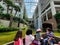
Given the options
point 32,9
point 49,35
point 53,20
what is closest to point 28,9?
point 32,9

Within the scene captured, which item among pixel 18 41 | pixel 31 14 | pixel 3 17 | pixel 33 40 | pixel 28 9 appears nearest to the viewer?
pixel 18 41

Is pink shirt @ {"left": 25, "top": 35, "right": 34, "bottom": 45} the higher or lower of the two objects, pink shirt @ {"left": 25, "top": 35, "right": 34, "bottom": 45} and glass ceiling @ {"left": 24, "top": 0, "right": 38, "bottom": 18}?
the lower

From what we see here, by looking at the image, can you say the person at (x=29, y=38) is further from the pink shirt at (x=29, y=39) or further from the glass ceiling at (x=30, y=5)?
the glass ceiling at (x=30, y=5)

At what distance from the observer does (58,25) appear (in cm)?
3231

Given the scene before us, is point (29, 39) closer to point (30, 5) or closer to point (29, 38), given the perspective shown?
point (29, 38)

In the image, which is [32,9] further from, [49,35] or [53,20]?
[49,35]

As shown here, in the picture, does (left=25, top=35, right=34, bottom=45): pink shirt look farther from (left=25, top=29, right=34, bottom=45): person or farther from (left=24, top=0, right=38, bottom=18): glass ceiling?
(left=24, top=0, right=38, bottom=18): glass ceiling

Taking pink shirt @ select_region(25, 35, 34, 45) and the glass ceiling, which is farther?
the glass ceiling

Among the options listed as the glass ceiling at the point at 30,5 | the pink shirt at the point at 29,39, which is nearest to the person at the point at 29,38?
the pink shirt at the point at 29,39

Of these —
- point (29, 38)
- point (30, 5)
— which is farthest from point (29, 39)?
point (30, 5)

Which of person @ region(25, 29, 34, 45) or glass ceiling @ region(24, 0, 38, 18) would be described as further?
glass ceiling @ region(24, 0, 38, 18)

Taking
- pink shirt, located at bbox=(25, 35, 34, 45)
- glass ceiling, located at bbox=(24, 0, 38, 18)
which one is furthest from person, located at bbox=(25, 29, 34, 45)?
glass ceiling, located at bbox=(24, 0, 38, 18)

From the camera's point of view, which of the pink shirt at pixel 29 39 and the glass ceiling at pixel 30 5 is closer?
the pink shirt at pixel 29 39

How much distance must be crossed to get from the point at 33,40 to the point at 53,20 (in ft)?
98.6
